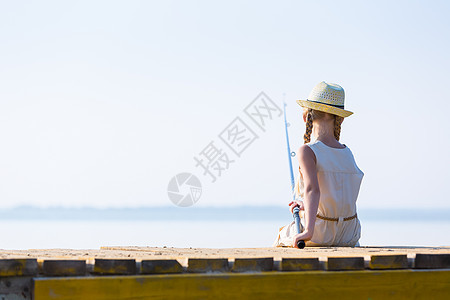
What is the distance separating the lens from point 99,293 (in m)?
3.94

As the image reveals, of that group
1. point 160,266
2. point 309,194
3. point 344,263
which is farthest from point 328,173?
point 160,266

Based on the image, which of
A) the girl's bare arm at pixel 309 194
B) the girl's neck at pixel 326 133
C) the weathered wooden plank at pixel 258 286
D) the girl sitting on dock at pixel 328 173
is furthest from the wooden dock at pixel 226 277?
the girl's neck at pixel 326 133

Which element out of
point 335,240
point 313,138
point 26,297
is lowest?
point 26,297

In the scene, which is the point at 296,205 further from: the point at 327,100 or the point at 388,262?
the point at 388,262

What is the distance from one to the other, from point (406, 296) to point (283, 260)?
0.70m

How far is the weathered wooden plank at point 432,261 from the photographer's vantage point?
4508 mm

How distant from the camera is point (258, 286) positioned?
4184 mm

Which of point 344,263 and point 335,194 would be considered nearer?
point 344,263

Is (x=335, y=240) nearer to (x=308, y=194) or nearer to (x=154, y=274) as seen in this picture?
(x=308, y=194)

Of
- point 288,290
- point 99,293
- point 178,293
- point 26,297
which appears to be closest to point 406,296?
point 288,290

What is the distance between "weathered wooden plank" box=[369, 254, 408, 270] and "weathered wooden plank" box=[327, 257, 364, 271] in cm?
6

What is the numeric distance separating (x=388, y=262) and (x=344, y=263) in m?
0.25

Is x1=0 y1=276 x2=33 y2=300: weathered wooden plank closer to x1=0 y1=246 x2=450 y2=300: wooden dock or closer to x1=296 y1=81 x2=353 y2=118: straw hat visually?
x1=0 y1=246 x2=450 y2=300: wooden dock

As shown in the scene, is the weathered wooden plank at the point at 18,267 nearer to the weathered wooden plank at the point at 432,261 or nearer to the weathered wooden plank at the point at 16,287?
the weathered wooden plank at the point at 16,287
